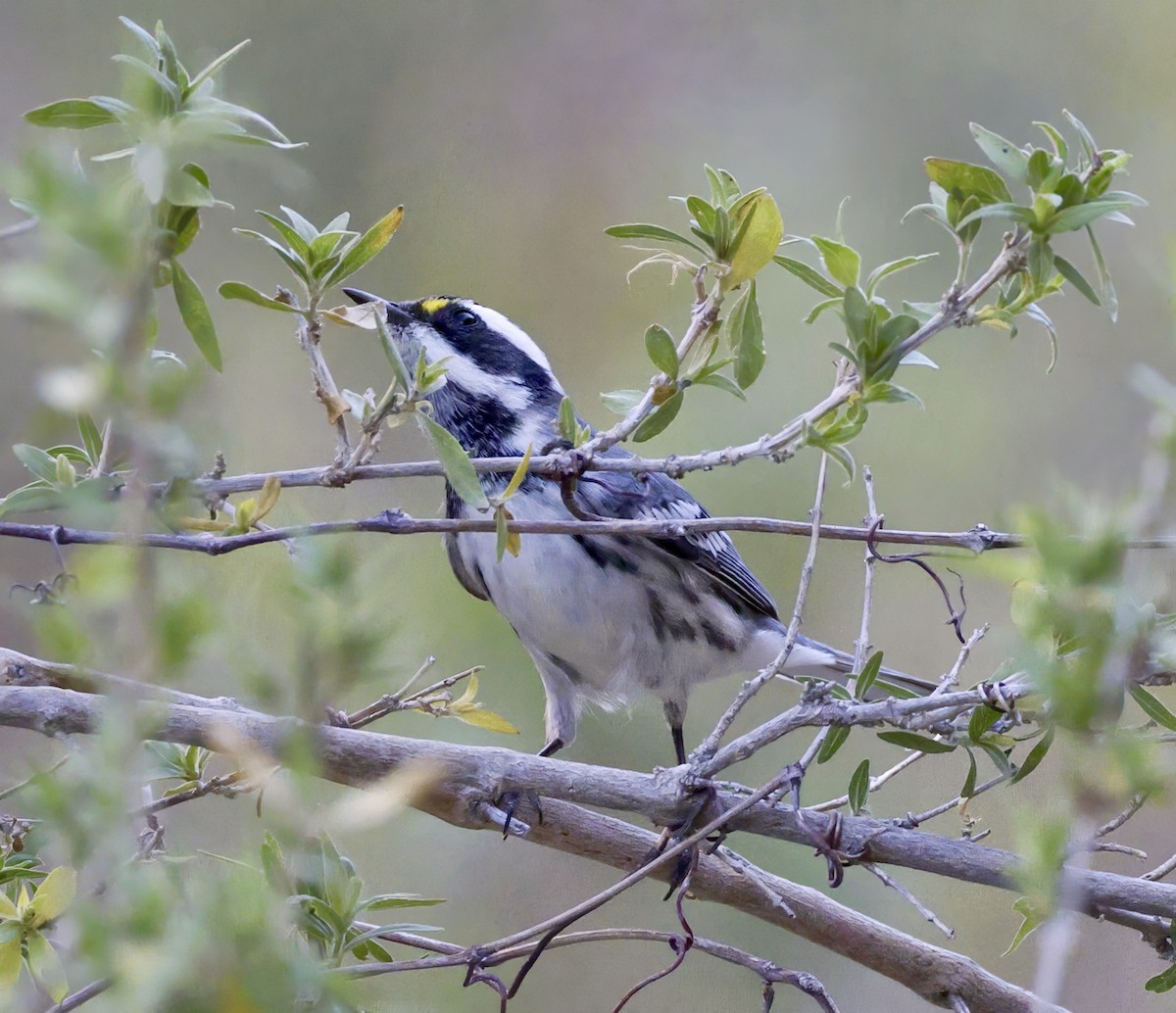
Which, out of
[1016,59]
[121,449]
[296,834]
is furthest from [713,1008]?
[1016,59]

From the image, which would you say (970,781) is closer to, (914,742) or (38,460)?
(914,742)

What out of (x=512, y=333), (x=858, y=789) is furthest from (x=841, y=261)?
(x=512, y=333)

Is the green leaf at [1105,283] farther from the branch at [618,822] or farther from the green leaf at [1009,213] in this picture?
the branch at [618,822]

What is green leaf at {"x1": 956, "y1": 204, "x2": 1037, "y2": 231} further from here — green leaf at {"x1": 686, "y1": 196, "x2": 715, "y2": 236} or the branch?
the branch

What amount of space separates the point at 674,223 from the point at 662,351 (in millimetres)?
2870

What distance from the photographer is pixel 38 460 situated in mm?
1328

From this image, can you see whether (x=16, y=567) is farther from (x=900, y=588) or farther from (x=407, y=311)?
(x=900, y=588)

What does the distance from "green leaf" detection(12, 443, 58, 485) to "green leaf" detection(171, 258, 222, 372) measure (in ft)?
1.26

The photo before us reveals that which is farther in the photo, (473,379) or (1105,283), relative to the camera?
(473,379)

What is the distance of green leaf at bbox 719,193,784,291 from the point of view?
1274 mm

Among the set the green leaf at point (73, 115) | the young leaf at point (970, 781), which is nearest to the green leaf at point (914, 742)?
the young leaf at point (970, 781)

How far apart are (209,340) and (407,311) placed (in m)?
1.55

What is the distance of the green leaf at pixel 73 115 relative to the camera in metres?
1.01

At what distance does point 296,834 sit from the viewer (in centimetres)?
55
